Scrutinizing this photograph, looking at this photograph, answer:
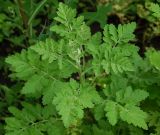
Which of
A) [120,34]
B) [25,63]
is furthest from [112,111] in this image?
[25,63]

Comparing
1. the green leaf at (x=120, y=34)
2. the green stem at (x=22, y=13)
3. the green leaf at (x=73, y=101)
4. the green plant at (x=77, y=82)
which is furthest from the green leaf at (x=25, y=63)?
the green stem at (x=22, y=13)

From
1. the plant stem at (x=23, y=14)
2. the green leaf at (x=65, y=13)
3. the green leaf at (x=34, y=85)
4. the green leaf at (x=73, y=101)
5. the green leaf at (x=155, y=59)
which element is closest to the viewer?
the green leaf at (x=73, y=101)

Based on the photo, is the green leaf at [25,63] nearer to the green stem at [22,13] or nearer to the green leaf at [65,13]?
the green leaf at [65,13]

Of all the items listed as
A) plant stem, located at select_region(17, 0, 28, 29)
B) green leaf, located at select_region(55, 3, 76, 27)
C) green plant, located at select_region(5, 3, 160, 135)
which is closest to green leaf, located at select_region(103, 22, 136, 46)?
green plant, located at select_region(5, 3, 160, 135)

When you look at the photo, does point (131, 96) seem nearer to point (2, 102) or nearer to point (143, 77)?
point (143, 77)

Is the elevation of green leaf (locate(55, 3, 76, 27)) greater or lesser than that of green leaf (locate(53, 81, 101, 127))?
greater

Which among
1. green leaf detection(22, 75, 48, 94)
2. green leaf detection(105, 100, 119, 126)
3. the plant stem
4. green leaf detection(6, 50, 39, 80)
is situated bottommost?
green leaf detection(105, 100, 119, 126)

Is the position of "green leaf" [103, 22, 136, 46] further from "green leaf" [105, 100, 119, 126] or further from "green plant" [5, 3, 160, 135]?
"green leaf" [105, 100, 119, 126]

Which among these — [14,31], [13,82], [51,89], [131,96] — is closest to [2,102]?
[13,82]
